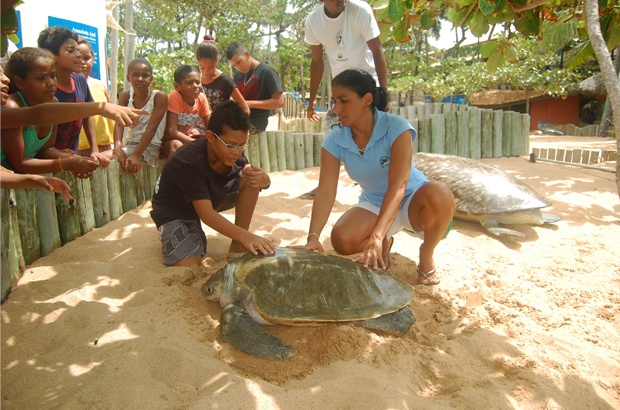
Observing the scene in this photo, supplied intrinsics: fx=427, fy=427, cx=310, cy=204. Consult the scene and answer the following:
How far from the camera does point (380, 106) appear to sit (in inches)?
111

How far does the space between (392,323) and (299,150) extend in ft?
13.4

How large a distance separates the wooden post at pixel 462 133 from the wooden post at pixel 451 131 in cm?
8

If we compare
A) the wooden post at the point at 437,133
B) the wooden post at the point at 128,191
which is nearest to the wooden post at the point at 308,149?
the wooden post at the point at 437,133

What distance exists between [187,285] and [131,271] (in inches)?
16.7

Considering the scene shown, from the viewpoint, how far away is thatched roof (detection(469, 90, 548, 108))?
17.7 meters

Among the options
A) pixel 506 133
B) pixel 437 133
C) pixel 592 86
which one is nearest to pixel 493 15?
pixel 437 133

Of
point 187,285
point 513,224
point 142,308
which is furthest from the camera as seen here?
point 513,224

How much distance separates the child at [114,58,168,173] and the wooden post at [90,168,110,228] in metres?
0.34

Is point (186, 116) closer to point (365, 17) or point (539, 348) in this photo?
point (365, 17)

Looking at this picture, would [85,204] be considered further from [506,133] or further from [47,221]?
[506,133]

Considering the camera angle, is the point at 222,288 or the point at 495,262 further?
the point at 495,262

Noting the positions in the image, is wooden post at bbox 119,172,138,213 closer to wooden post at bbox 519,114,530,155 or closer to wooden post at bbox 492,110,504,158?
wooden post at bbox 492,110,504,158

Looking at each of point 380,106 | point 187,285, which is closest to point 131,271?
point 187,285

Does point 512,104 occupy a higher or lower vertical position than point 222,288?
higher
